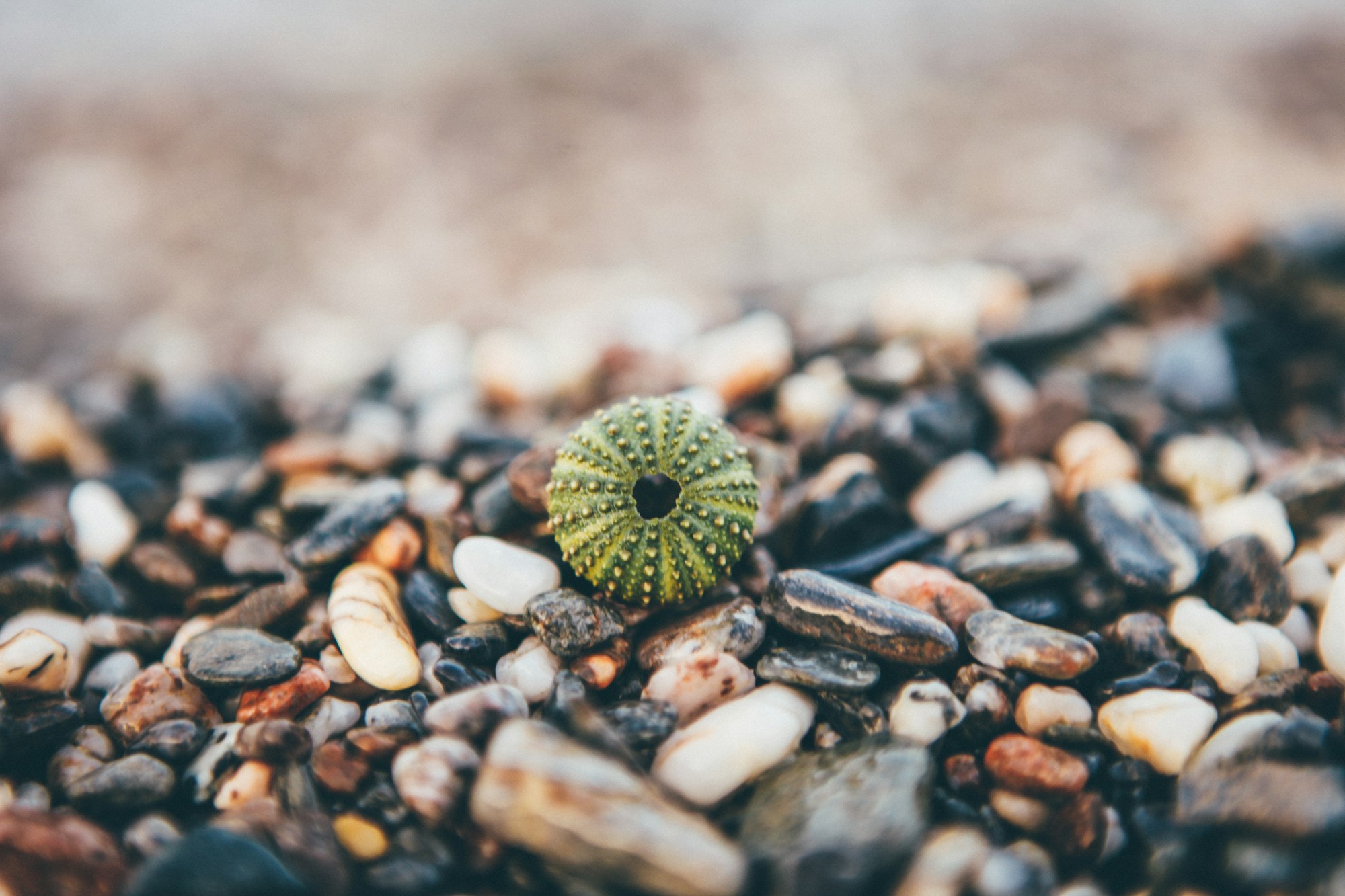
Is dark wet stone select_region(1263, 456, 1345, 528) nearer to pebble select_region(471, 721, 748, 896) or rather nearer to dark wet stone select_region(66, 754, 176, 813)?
pebble select_region(471, 721, 748, 896)

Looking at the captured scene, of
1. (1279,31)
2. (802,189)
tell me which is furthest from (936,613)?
(1279,31)

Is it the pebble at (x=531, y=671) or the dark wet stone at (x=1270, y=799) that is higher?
the pebble at (x=531, y=671)

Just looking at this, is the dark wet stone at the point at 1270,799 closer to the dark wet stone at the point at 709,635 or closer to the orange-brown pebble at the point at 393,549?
the dark wet stone at the point at 709,635

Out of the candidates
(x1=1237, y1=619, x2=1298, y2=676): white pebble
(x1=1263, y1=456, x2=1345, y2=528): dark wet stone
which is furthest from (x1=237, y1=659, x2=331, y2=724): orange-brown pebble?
(x1=1263, y1=456, x2=1345, y2=528): dark wet stone

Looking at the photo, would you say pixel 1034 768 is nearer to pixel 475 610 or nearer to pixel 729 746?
pixel 729 746

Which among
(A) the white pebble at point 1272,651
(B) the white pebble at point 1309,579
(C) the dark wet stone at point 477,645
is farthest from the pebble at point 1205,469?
(C) the dark wet stone at point 477,645
